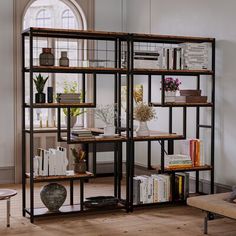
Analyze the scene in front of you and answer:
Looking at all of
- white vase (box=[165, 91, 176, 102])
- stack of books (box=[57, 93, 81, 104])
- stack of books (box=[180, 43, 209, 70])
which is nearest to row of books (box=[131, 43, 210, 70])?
stack of books (box=[180, 43, 209, 70])

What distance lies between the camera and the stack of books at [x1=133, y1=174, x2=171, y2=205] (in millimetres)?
6180

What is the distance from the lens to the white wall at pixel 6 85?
7.91m

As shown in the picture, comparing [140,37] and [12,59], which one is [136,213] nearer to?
[140,37]

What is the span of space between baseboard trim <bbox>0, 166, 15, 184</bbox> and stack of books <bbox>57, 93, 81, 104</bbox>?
2.66 meters

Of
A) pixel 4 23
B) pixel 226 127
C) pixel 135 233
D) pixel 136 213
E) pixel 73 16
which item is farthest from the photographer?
pixel 73 16

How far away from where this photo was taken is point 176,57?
6.34 meters

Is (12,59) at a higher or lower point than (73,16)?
lower

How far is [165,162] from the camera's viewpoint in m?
6.39

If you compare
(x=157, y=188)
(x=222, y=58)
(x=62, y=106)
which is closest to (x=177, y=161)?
(x=157, y=188)

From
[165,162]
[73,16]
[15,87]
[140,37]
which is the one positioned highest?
[73,16]

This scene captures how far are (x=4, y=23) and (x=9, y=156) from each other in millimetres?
2033

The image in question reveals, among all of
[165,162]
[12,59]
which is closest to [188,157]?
[165,162]

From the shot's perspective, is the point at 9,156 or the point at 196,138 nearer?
the point at 196,138

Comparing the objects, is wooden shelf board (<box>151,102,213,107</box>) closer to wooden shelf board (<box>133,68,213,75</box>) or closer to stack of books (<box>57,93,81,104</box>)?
wooden shelf board (<box>133,68,213,75</box>)
